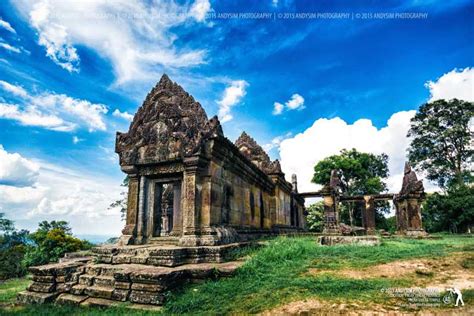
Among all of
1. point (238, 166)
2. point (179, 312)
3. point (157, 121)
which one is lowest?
point (179, 312)

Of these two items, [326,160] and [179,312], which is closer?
[179,312]

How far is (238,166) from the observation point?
9.97 metres

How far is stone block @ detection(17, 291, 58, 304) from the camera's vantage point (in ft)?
18.5

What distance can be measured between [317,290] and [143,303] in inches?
112

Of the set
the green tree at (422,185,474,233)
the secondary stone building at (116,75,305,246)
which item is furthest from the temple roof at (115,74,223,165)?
the green tree at (422,185,474,233)

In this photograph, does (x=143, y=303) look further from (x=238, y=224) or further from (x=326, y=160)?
(x=326, y=160)

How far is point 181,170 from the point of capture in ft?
26.5

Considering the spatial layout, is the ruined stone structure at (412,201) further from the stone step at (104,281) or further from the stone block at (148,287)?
the stone step at (104,281)

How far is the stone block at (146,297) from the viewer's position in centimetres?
474

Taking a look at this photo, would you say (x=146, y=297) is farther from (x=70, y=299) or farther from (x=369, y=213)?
(x=369, y=213)

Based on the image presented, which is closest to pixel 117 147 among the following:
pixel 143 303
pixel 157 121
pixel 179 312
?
pixel 157 121

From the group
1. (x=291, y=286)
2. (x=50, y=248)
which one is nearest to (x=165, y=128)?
(x=291, y=286)

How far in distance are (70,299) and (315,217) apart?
Answer: 1382 inches

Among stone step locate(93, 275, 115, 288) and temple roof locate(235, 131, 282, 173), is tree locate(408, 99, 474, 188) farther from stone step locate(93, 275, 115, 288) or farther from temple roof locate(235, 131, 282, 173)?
stone step locate(93, 275, 115, 288)
